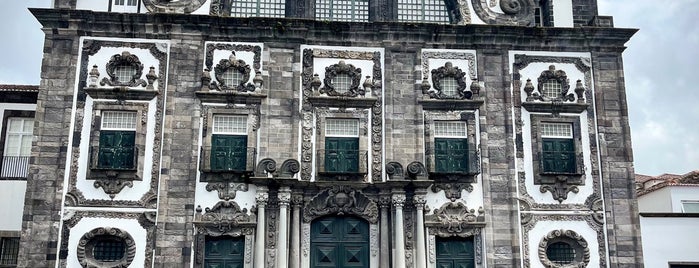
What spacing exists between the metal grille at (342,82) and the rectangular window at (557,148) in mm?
6167

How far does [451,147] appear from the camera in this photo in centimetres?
2266

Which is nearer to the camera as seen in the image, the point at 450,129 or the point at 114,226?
the point at 114,226

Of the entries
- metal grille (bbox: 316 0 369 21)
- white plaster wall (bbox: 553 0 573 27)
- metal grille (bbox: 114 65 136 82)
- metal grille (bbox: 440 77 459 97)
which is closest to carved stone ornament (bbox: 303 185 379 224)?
metal grille (bbox: 440 77 459 97)

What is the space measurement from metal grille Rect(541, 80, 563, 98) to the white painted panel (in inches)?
656

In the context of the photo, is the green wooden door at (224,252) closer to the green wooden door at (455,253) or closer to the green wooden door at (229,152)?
the green wooden door at (229,152)

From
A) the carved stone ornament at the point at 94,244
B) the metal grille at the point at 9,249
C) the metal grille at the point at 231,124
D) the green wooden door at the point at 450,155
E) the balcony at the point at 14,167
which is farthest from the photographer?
the balcony at the point at 14,167

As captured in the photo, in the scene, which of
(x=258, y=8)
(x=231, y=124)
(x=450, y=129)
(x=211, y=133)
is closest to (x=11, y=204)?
(x=211, y=133)

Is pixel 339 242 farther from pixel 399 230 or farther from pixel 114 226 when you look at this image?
pixel 114 226

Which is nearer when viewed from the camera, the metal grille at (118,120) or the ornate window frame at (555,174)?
the metal grille at (118,120)

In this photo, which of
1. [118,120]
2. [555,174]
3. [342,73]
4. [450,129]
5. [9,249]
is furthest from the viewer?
[9,249]

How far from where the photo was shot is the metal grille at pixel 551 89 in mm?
23406

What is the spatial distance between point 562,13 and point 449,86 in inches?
186

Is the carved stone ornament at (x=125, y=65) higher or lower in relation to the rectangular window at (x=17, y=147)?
higher

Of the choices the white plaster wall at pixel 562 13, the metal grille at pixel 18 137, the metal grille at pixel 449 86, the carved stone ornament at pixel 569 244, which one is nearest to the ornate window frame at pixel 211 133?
the metal grille at pixel 449 86
